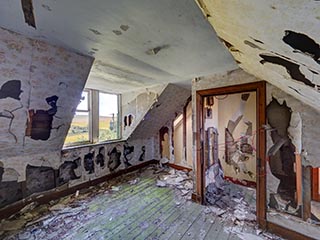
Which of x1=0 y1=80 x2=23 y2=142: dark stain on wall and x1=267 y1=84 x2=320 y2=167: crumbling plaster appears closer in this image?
x1=0 y1=80 x2=23 y2=142: dark stain on wall

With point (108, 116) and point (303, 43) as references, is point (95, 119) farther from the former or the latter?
point (303, 43)

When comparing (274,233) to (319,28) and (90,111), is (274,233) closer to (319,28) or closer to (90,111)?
(319,28)

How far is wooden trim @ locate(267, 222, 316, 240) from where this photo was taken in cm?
198

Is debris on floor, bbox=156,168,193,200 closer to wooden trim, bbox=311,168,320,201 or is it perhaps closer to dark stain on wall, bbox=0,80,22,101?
wooden trim, bbox=311,168,320,201

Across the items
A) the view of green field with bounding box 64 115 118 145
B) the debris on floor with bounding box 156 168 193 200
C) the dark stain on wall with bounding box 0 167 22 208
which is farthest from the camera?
the view of green field with bounding box 64 115 118 145

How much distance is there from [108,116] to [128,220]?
2.65m

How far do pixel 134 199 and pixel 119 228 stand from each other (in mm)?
841

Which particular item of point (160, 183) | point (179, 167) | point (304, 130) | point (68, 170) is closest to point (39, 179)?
point (68, 170)

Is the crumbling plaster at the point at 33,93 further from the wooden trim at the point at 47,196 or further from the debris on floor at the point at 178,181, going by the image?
the debris on floor at the point at 178,181

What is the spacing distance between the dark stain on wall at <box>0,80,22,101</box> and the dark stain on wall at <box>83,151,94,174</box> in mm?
1980

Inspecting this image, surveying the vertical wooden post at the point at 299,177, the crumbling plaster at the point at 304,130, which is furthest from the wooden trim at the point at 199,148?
the vertical wooden post at the point at 299,177

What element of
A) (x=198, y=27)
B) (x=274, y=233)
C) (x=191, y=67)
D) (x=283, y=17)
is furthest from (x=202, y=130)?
(x=283, y=17)

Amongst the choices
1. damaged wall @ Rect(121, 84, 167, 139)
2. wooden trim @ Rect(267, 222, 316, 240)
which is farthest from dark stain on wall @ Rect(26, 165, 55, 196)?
wooden trim @ Rect(267, 222, 316, 240)

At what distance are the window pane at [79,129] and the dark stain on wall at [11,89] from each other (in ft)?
5.75
